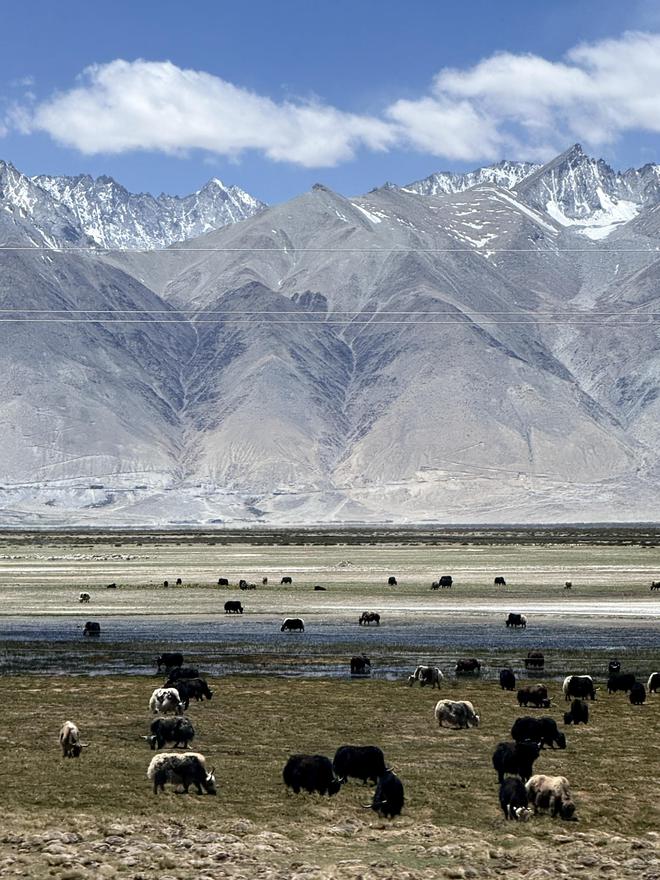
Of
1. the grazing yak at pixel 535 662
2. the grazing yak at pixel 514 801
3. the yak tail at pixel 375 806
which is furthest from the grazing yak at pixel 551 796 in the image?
the grazing yak at pixel 535 662

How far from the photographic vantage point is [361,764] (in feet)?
70.6

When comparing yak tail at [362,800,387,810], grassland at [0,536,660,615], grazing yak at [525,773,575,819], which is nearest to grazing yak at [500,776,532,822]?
grazing yak at [525,773,575,819]

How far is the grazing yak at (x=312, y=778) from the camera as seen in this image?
2078cm

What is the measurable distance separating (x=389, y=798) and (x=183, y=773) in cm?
342

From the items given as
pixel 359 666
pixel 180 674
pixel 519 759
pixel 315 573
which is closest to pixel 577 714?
pixel 519 759

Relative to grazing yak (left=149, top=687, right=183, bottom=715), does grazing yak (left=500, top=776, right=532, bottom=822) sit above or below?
below

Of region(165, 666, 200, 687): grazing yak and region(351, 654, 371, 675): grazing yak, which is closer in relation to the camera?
region(165, 666, 200, 687): grazing yak

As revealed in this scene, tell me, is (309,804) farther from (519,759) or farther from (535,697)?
(535,697)

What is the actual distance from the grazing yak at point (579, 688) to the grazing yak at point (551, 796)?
11213mm

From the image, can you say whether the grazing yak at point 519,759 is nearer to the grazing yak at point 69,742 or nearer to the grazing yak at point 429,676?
the grazing yak at point 69,742

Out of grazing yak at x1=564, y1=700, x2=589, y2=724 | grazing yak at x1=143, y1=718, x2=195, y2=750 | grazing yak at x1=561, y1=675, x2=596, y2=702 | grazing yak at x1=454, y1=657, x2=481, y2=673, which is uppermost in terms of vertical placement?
grazing yak at x1=454, y1=657, x2=481, y2=673

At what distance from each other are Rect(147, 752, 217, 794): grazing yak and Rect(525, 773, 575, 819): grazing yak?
4.76m

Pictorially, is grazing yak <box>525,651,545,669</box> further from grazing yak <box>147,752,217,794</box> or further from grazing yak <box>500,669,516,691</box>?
grazing yak <box>147,752,217,794</box>

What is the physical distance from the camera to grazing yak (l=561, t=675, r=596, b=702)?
101ft
